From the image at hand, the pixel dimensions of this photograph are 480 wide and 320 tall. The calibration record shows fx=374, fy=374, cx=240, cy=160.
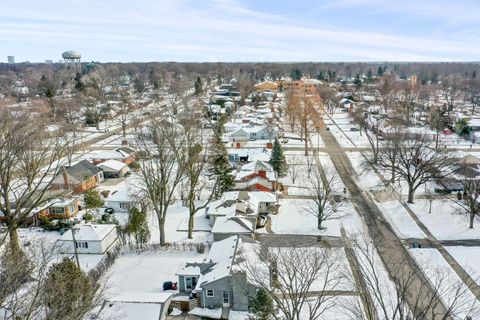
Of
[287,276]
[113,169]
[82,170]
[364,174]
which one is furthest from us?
[113,169]

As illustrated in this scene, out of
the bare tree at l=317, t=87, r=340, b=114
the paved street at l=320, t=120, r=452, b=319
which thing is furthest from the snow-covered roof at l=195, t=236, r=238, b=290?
the bare tree at l=317, t=87, r=340, b=114

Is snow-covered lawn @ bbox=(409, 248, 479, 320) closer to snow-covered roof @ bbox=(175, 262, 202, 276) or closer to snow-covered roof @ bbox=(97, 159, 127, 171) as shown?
snow-covered roof @ bbox=(175, 262, 202, 276)

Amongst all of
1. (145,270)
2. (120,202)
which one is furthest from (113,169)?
(145,270)

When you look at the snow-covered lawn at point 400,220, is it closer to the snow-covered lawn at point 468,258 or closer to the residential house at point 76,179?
the snow-covered lawn at point 468,258

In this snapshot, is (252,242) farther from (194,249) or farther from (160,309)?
(160,309)

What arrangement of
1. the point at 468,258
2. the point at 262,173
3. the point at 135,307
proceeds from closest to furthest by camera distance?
the point at 135,307, the point at 468,258, the point at 262,173

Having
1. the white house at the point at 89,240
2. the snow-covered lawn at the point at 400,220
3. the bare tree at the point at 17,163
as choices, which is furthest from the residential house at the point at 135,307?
the snow-covered lawn at the point at 400,220

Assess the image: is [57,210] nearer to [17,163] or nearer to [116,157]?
[17,163]
